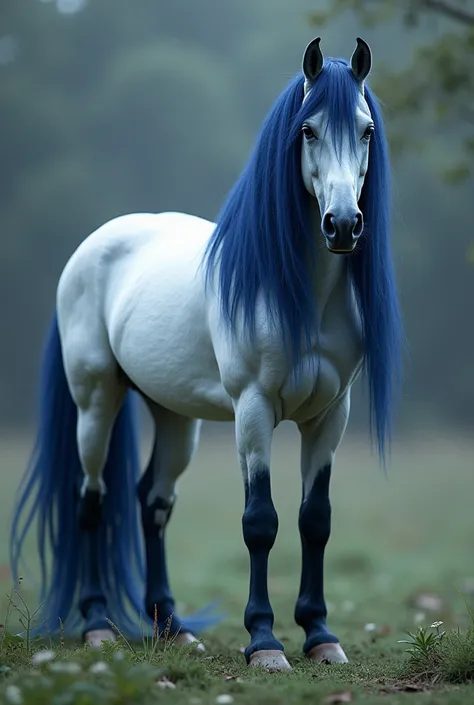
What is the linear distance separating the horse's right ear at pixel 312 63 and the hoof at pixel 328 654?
1881 mm

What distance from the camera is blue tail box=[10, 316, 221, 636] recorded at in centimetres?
447

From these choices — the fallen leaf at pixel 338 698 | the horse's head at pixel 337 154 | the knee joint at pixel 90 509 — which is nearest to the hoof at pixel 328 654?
the fallen leaf at pixel 338 698

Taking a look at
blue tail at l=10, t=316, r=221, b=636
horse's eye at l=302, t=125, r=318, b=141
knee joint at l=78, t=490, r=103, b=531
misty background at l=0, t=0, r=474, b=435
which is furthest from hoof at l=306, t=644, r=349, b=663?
misty background at l=0, t=0, r=474, b=435

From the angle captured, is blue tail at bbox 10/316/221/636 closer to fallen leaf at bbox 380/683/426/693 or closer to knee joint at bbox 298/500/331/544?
knee joint at bbox 298/500/331/544

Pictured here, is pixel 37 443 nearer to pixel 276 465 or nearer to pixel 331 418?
pixel 331 418

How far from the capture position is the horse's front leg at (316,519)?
11.5 feet

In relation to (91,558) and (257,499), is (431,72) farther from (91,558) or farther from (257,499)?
(257,499)

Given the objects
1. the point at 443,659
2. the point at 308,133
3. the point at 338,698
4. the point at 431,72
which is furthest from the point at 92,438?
the point at 431,72

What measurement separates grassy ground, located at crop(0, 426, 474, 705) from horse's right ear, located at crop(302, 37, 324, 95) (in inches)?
71.8

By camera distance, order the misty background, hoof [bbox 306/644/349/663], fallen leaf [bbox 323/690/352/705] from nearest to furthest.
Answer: fallen leaf [bbox 323/690/352/705], hoof [bbox 306/644/349/663], the misty background

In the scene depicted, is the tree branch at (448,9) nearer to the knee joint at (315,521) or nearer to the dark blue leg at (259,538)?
the knee joint at (315,521)

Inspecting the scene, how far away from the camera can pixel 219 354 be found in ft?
11.2

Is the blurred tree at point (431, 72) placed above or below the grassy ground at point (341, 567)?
above

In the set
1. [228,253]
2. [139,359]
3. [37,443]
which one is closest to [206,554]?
[37,443]
